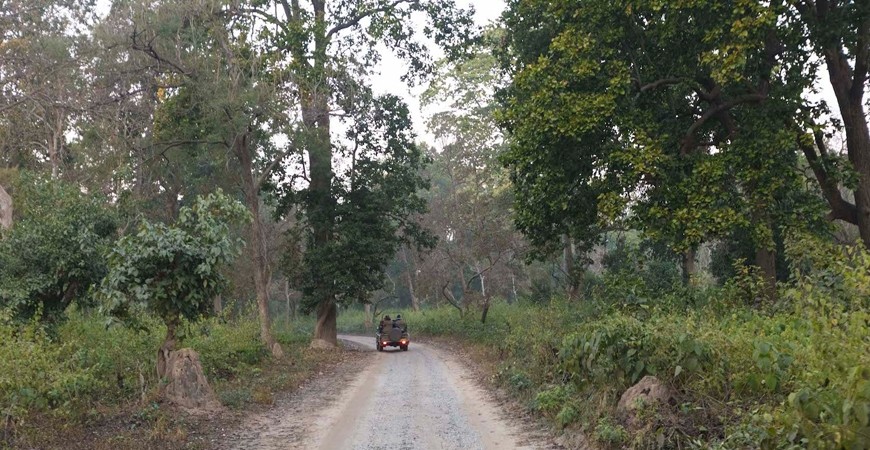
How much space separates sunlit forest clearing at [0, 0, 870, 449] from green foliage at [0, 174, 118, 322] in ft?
0.19

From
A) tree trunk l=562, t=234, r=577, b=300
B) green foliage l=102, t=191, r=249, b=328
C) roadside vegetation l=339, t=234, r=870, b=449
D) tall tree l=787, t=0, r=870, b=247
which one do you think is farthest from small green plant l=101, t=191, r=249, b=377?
tree trunk l=562, t=234, r=577, b=300

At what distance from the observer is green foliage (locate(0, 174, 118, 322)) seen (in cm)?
1297

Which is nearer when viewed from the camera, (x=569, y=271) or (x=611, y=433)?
(x=611, y=433)

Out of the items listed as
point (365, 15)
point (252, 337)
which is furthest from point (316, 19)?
point (252, 337)

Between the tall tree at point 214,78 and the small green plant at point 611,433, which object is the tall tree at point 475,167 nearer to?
the tall tree at point 214,78

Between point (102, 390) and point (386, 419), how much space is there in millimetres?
4574

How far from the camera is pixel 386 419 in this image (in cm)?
1082

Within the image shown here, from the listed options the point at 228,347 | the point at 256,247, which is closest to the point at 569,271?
the point at 256,247

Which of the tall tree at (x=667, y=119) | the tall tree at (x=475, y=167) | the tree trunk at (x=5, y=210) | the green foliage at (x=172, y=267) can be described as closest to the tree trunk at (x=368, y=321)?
the tall tree at (x=475, y=167)

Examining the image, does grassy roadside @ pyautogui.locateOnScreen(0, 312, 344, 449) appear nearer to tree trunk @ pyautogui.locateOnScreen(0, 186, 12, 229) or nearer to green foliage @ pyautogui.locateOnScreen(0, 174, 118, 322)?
green foliage @ pyautogui.locateOnScreen(0, 174, 118, 322)

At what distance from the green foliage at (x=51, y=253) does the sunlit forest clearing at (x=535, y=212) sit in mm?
58

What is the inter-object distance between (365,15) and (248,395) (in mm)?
14949

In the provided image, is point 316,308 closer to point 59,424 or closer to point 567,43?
point 567,43

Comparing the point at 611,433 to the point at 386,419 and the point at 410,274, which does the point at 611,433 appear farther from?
the point at 410,274
